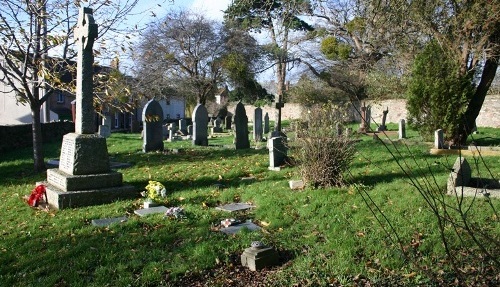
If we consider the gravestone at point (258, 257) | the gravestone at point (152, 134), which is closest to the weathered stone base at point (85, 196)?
the gravestone at point (258, 257)

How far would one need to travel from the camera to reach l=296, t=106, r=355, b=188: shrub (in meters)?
8.01

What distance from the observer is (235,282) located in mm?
4355

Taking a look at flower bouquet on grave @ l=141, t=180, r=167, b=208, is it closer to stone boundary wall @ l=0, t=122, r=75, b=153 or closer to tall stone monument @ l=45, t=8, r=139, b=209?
tall stone monument @ l=45, t=8, r=139, b=209

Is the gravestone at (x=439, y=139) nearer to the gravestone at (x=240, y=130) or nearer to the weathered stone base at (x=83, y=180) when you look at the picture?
the gravestone at (x=240, y=130)

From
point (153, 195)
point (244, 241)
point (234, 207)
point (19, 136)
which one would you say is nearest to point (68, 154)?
point (153, 195)

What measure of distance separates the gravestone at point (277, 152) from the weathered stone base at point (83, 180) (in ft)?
12.2

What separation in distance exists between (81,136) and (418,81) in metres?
11.5

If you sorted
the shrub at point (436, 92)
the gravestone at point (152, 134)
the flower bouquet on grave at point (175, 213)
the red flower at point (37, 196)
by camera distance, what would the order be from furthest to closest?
the gravestone at point (152, 134)
the shrub at point (436, 92)
the red flower at point (37, 196)
the flower bouquet on grave at point (175, 213)

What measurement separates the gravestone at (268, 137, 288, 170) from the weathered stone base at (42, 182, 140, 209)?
3.55 metres

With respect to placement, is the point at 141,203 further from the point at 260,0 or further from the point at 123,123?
the point at 123,123

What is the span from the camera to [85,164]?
807cm

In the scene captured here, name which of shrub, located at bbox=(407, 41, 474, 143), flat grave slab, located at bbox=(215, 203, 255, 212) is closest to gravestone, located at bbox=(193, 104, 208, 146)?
shrub, located at bbox=(407, 41, 474, 143)

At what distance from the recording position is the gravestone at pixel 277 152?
10438mm

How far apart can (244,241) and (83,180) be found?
12.7 ft
